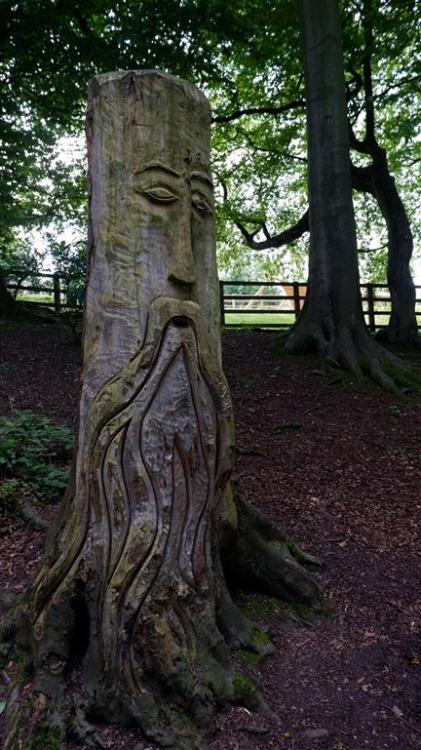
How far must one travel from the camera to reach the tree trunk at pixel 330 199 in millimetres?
7922

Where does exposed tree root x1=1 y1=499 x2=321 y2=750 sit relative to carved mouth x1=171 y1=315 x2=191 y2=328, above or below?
below

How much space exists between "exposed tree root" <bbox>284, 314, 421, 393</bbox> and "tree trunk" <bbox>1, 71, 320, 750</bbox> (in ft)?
17.2

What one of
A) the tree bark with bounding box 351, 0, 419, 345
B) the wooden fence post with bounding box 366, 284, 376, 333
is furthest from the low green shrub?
the wooden fence post with bounding box 366, 284, 376, 333

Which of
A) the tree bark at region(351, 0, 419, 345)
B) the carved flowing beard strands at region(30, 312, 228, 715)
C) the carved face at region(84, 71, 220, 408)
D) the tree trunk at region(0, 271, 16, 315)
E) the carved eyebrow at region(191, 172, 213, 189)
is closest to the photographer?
the carved flowing beard strands at region(30, 312, 228, 715)

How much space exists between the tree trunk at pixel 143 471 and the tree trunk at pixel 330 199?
18.5 ft

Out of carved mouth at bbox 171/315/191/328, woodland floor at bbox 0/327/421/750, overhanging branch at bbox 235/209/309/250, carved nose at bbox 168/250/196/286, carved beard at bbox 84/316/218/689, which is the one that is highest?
overhanging branch at bbox 235/209/309/250

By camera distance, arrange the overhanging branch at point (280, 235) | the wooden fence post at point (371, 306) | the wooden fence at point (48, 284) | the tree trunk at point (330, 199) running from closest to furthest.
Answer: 1. the tree trunk at point (330, 199)
2. the wooden fence at point (48, 284)
3. the overhanging branch at point (280, 235)
4. the wooden fence post at point (371, 306)

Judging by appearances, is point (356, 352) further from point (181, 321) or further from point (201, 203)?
point (181, 321)

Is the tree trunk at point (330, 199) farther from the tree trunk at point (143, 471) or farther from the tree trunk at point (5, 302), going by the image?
the tree trunk at point (5, 302)

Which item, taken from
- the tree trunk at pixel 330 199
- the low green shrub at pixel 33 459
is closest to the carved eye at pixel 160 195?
the low green shrub at pixel 33 459

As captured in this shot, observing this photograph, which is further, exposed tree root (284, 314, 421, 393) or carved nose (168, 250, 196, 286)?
exposed tree root (284, 314, 421, 393)

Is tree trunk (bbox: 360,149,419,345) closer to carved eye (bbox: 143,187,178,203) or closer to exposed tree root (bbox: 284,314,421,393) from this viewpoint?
exposed tree root (bbox: 284,314,421,393)

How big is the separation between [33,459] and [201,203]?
2820mm

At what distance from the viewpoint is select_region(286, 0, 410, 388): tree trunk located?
7.92 metres
